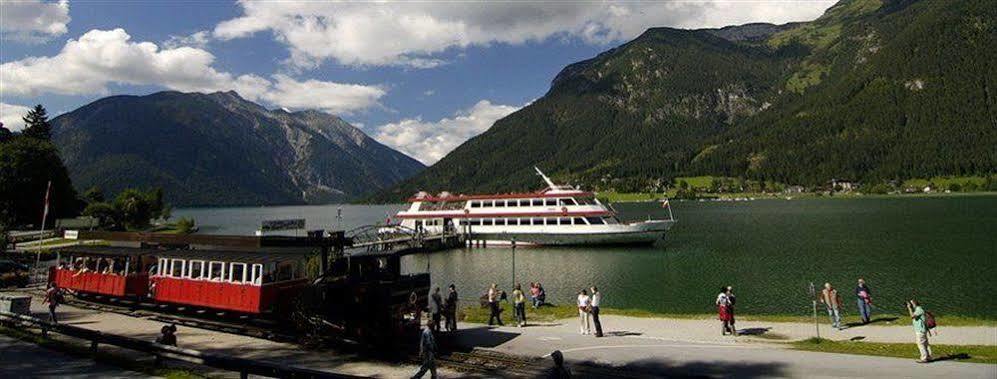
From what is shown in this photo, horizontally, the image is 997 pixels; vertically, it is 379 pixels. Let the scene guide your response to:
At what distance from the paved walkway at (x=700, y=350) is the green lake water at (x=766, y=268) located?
33.7 ft

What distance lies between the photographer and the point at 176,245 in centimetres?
2842

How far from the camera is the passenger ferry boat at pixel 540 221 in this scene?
69.6 m

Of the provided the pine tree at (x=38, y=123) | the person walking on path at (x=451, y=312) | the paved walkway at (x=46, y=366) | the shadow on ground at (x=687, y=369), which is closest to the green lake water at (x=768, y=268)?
the person walking on path at (x=451, y=312)

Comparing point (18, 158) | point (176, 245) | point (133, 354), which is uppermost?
point (18, 158)

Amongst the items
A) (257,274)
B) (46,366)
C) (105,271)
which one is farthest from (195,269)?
(46,366)

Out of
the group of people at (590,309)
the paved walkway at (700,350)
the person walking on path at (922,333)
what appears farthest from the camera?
the group of people at (590,309)

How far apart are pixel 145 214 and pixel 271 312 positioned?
4185 inches

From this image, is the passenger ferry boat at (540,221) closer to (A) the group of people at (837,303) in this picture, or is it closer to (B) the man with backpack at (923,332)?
(A) the group of people at (837,303)

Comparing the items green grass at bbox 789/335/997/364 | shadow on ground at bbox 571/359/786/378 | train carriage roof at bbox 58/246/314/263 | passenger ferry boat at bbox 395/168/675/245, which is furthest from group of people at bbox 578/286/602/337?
passenger ferry boat at bbox 395/168/675/245

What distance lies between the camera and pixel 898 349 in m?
16.8

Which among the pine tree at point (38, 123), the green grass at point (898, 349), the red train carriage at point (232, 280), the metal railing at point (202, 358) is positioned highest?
the pine tree at point (38, 123)

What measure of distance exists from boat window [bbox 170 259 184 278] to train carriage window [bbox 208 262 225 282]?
2173mm

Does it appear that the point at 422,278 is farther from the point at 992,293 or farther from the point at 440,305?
the point at 992,293

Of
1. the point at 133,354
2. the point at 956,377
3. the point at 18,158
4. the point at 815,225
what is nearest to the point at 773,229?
the point at 815,225
